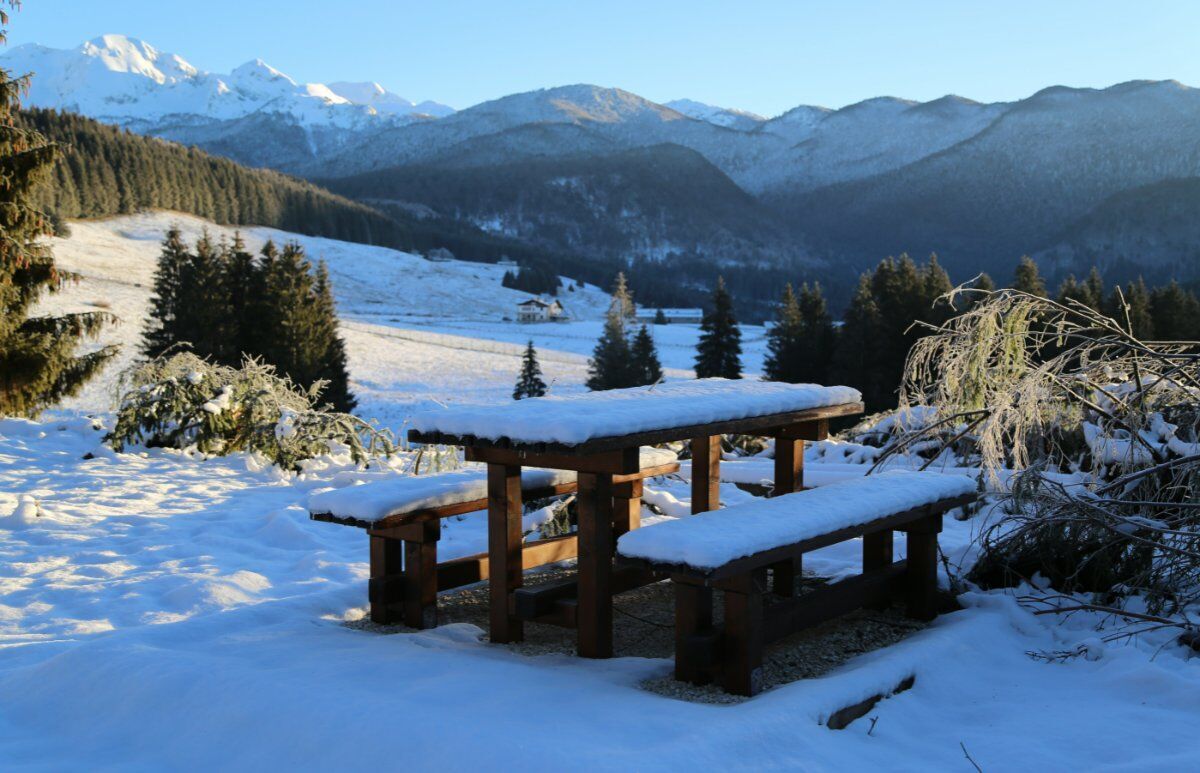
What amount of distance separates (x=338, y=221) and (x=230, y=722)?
13285cm

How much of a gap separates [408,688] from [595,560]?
3.27 feet

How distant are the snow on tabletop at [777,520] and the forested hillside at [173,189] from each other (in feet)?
297

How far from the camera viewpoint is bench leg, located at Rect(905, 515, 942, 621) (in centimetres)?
Answer: 509

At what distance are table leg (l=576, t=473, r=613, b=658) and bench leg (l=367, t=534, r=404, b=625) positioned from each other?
1.18 meters

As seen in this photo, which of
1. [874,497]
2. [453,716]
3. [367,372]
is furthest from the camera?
[367,372]

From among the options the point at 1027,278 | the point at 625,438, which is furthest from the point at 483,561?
the point at 1027,278

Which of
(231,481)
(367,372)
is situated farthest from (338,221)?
(231,481)

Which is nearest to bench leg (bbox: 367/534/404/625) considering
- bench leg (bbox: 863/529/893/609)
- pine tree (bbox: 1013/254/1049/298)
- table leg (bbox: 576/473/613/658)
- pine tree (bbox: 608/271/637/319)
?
table leg (bbox: 576/473/613/658)

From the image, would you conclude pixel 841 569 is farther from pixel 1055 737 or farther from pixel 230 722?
pixel 230 722

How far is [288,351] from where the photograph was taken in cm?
3588

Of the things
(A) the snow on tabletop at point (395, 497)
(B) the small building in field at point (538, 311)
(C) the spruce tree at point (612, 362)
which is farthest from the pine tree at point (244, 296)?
(B) the small building in field at point (538, 311)

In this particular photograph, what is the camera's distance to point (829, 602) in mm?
4551

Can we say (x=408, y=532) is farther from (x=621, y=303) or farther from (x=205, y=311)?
(x=621, y=303)

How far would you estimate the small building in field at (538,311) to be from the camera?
291 feet
